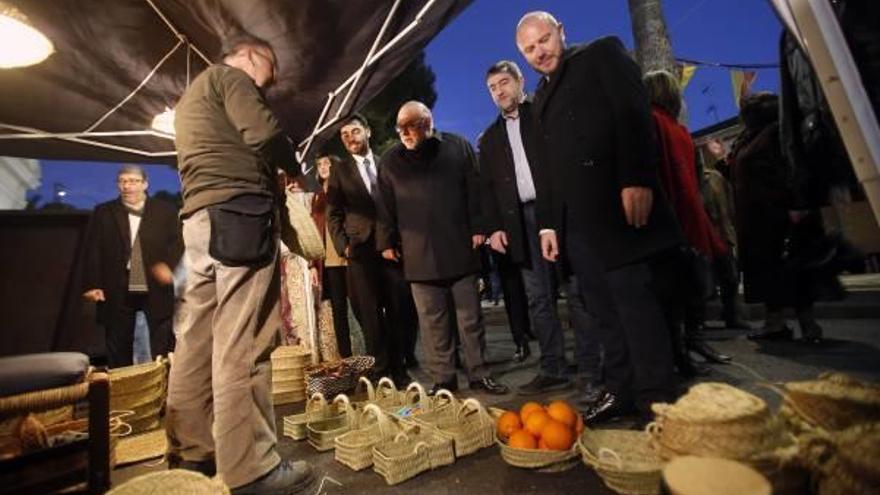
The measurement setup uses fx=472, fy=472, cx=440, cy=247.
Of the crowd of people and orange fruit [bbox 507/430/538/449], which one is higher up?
the crowd of people

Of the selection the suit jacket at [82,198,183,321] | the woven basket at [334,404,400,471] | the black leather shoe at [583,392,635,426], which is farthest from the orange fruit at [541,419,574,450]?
the suit jacket at [82,198,183,321]

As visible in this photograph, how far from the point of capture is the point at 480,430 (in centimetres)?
221

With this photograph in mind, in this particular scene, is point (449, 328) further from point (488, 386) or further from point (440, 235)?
point (440, 235)

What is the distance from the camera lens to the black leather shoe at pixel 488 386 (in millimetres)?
3121

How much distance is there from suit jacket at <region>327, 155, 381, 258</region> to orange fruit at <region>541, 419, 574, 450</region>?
226 cm

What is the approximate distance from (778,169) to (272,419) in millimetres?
3905

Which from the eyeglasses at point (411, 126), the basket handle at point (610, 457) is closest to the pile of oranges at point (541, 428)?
the basket handle at point (610, 457)

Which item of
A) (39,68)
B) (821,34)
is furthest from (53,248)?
(821,34)

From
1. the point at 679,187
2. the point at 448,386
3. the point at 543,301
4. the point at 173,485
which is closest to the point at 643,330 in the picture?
the point at 679,187

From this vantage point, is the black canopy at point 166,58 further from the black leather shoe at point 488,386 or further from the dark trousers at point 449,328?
the black leather shoe at point 488,386

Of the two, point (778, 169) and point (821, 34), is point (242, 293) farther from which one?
point (778, 169)

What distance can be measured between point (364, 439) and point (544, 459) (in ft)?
2.82

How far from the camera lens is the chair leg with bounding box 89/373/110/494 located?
1.63m

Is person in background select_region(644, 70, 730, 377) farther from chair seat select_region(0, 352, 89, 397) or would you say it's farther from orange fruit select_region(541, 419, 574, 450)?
chair seat select_region(0, 352, 89, 397)
